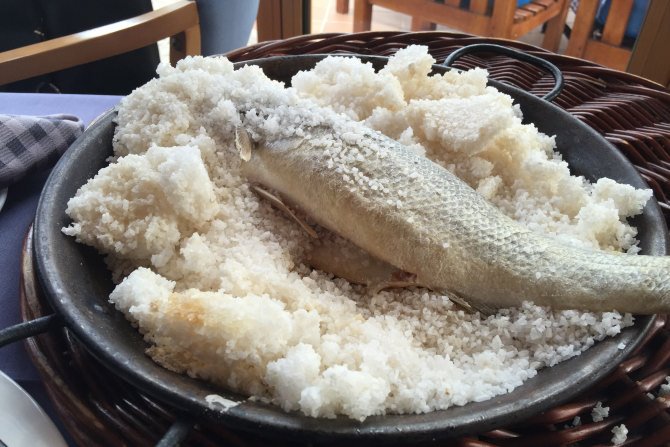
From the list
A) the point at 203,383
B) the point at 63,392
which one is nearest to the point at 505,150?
the point at 203,383

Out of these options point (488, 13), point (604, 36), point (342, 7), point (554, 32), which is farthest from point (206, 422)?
point (342, 7)

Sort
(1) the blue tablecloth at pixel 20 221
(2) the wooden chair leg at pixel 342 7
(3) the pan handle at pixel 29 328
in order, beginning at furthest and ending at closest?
(2) the wooden chair leg at pixel 342 7 < (1) the blue tablecloth at pixel 20 221 < (3) the pan handle at pixel 29 328

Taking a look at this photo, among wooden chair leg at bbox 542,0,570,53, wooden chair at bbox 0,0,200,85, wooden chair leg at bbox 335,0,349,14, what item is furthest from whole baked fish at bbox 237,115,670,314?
wooden chair leg at bbox 335,0,349,14

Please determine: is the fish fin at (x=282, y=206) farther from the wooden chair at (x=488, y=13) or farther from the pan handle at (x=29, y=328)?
the wooden chair at (x=488, y=13)

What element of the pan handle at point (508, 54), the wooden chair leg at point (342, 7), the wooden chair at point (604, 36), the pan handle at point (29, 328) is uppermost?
the pan handle at point (508, 54)

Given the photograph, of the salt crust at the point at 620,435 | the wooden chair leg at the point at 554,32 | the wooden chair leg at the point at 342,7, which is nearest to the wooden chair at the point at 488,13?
the wooden chair leg at the point at 554,32

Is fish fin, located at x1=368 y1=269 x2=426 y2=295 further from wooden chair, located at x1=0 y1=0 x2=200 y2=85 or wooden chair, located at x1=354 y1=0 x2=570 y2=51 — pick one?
wooden chair, located at x1=354 y1=0 x2=570 y2=51

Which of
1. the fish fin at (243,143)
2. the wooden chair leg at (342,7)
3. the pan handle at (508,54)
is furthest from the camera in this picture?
the wooden chair leg at (342,7)
